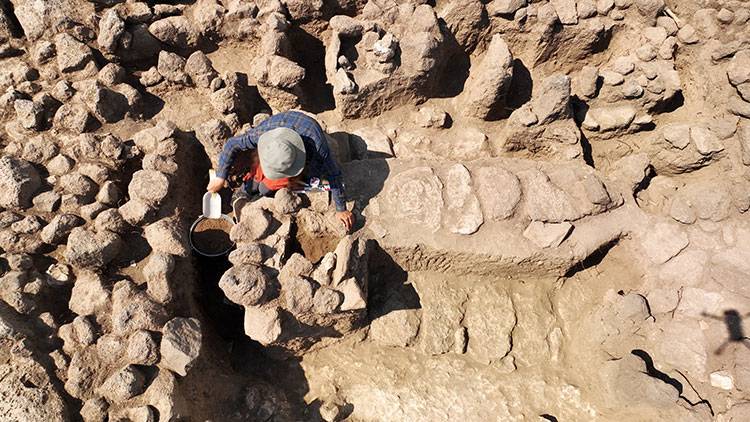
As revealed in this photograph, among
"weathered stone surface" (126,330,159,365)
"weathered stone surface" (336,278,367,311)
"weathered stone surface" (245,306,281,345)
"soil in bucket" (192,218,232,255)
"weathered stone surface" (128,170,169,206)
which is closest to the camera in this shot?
"weathered stone surface" (126,330,159,365)

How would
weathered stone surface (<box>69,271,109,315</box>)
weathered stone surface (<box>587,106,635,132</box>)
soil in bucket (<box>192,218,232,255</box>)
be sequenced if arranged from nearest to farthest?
weathered stone surface (<box>69,271,109,315</box>), soil in bucket (<box>192,218,232,255</box>), weathered stone surface (<box>587,106,635,132</box>)

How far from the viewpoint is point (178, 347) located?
290cm

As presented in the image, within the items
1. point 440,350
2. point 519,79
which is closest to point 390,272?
point 440,350

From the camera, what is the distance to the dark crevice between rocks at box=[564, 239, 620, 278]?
3.91 metres

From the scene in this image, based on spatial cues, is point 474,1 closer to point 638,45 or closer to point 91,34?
point 638,45

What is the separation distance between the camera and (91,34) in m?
4.22

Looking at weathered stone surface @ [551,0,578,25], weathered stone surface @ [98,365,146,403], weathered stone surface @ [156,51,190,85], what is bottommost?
weathered stone surface @ [98,365,146,403]

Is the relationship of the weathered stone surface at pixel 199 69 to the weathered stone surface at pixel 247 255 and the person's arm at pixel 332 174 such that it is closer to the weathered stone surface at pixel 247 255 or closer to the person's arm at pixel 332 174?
the person's arm at pixel 332 174

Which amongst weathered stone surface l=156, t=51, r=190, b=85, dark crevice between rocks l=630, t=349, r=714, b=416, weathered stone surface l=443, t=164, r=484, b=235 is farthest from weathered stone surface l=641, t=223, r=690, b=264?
weathered stone surface l=156, t=51, r=190, b=85

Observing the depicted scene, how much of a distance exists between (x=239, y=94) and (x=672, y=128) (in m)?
4.55

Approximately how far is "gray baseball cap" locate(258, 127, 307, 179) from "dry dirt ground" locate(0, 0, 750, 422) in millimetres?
462

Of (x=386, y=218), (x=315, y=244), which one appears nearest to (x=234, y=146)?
(x=315, y=244)

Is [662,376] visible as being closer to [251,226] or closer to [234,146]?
[251,226]

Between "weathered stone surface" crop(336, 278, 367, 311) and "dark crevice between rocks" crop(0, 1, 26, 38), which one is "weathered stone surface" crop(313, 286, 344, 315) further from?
"dark crevice between rocks" crop(0, 1, 26, 38)
